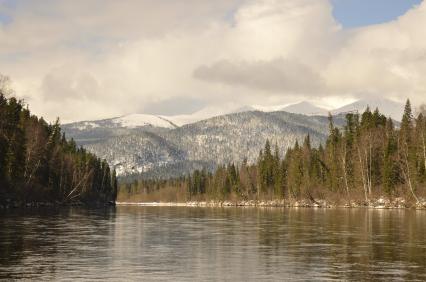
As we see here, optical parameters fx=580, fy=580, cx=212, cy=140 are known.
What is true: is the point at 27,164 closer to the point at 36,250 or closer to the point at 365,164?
the point at 365,164

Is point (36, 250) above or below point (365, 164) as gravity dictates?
below

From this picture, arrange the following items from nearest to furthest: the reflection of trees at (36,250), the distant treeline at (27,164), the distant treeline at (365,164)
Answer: the reflection of trees at (36,250), the distant treeline at (27,164), the distant treeline at (365,164)

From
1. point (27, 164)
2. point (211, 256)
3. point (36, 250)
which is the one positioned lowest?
point (211, 256)

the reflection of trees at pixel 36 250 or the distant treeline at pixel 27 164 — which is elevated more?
the distant treeline at pixel 27 164

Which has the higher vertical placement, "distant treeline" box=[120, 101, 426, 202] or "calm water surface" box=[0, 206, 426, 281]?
"distant treeline" box=[120, 101, 426, 202]

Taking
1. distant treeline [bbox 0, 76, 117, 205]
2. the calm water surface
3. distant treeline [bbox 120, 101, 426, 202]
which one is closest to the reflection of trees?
the calm water surface

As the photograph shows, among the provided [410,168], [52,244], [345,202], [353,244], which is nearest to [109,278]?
[52,244]

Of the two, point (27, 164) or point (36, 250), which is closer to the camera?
point (36, 250)

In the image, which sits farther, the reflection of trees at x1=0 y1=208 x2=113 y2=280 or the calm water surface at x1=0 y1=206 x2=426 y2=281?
the reflection of trees at x1=0 y1=208 x2=113 y2=280

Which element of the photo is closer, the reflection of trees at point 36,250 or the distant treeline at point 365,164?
the reflection of trees at point 36,250

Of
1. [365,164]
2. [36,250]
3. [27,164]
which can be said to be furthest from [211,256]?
[365,164]

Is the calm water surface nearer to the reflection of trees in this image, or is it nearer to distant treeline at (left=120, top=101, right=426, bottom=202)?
the reflection of trees

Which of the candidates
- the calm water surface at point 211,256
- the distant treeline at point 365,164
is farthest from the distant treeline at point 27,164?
the distant treeline at point 365,164

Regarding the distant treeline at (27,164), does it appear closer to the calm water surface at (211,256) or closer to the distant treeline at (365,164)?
the calm water surface at (211,256)
